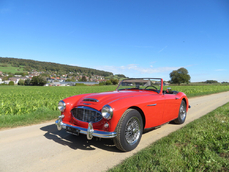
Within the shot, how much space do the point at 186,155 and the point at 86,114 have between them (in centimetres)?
208

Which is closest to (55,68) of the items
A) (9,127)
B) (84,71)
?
(84,71)

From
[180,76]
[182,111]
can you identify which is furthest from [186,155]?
[180,76]

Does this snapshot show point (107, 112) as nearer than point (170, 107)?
Yes

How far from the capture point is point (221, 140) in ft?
10.8

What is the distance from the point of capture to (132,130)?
126 inches

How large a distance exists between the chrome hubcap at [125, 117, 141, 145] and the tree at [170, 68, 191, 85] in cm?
8637

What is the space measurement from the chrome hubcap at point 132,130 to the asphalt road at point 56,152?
0.22 metres

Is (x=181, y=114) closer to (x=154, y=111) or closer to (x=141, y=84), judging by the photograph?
(x=141, y=84)

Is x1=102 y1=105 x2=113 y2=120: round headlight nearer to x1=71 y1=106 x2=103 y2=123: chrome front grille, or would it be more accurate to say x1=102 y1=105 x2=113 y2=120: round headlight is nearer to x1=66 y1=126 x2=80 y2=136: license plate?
x1=71 y1=106 x2=103 y2=123: chrome front grille

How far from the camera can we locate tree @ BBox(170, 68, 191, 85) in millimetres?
83875

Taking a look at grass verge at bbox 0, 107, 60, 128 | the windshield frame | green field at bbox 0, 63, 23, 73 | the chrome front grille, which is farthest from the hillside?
the chrome front grille

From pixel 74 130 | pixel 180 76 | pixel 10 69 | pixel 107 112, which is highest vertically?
pixel 10 69

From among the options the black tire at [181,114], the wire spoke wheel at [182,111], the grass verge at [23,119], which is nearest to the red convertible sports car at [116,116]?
the black tire at [181,114]

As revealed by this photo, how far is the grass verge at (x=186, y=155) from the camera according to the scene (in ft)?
7.69
